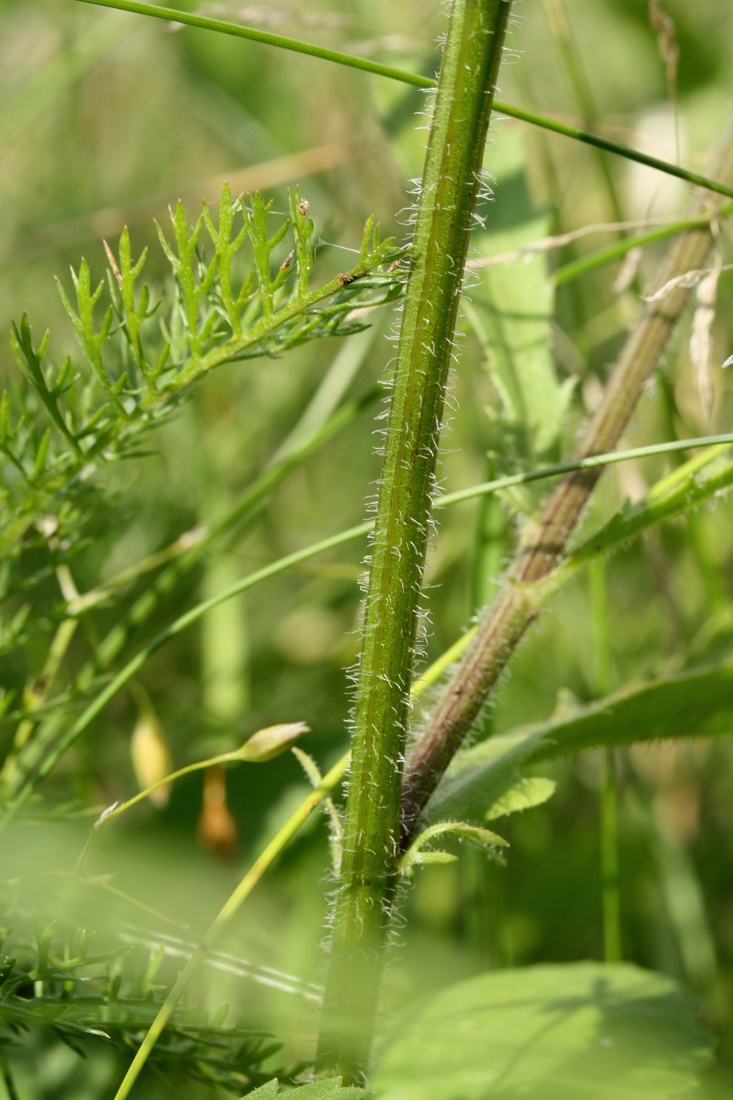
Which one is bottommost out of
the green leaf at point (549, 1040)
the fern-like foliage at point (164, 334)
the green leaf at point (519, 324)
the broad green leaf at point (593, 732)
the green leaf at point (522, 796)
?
the green leaf at point (549, 1040)

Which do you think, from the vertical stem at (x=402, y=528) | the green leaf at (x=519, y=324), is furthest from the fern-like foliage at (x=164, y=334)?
the green leaf at (x=519, y=324)

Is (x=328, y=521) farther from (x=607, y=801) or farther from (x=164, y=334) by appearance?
(x=164, y=334)

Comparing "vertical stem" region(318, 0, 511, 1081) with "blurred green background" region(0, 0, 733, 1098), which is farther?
"blurred green background" region(0, 0, 733, 1098)

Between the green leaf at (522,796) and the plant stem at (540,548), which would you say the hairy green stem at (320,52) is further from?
the green leaf at (522,796)

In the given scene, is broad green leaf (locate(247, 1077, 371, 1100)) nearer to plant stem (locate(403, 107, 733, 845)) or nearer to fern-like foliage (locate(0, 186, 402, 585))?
plant stem (locate(403, 107, 733, 845))

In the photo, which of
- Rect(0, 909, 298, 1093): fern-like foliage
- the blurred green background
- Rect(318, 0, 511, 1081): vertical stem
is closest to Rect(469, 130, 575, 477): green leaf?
the blurred green background

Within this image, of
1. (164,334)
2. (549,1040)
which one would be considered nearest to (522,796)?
(549,1040)

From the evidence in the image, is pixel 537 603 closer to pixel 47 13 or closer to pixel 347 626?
pixel 347 626

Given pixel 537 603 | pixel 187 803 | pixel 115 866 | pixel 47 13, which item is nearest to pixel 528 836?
pixel 187 803
